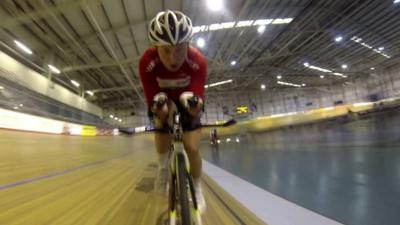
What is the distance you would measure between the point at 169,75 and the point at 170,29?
15.9 inches

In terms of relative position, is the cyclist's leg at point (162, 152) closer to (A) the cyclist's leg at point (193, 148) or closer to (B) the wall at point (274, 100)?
(A) the cyclist's leg at point (193, 148)

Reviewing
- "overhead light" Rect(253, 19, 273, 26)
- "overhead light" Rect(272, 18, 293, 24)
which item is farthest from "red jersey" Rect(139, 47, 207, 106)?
"overhead light" Rect(272, 18, 293, 24)

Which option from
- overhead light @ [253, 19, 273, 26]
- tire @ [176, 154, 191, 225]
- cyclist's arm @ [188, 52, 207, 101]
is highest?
overhead light @ [253, 19, 273, 26]

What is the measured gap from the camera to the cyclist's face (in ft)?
5.11

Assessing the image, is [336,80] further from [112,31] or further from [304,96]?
[112,31]

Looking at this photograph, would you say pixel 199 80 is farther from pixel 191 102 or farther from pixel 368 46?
pixel 368 46

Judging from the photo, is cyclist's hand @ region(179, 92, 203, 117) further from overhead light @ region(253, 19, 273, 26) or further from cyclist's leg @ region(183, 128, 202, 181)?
overhead light @ region(253, 19, 273, 26)

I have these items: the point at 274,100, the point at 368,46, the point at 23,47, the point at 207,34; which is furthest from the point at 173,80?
the point at 274,100

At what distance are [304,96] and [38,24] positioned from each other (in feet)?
101

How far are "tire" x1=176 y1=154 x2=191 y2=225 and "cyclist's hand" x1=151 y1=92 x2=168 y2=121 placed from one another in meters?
0.24

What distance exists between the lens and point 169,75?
178cm

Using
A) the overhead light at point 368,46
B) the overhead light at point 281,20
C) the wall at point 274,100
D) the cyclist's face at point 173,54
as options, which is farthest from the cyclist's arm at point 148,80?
the wall at point 274,100

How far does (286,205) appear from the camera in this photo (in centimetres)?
192

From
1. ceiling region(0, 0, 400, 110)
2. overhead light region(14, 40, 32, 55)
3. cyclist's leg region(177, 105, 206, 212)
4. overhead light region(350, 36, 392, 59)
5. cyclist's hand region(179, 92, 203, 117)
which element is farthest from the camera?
overhead light region(350, 36, 392, 59)
